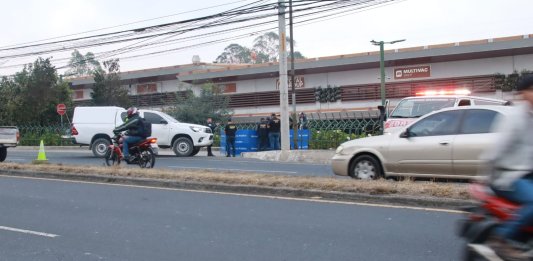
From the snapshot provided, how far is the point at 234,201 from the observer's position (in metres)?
9.77

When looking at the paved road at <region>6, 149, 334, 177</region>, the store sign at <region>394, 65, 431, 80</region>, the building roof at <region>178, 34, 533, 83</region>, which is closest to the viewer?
the paved road at <region>6, 149, 334, 177</region>

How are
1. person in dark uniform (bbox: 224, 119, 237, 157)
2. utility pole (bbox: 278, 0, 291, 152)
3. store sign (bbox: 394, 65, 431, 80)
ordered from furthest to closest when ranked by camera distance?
1. store sign (bbox: 394, 65, 431, 80)
2. person in dark uniform (bbox: 224, 119, 237, 157)
3. utility pole (bbox: 278, 0, 291, 152)

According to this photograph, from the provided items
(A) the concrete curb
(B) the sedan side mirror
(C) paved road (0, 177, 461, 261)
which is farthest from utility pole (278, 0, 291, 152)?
(C) paved road (0, 177, 461, 261)

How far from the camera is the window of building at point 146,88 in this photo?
45031 millimetres

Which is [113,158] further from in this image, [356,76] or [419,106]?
[356,76]

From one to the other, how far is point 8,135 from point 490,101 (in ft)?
48.1

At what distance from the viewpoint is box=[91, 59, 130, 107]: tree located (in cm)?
3803

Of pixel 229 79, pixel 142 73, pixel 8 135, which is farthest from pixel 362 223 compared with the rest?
pixel 142 73

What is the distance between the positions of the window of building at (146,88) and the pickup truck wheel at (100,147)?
2333 centimetres

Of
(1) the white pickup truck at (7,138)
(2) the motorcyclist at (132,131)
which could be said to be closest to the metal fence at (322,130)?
(1) the white pickup truck at (7,138)

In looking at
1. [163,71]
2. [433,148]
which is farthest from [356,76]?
[433,148]

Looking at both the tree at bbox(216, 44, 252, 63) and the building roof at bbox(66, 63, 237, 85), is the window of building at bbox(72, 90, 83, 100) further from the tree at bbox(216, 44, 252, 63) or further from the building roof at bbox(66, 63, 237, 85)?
the tree at bbox(216, 44, 252, 63)

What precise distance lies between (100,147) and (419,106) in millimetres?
11824

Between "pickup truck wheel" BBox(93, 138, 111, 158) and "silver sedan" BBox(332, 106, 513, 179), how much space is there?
41.5 feet
